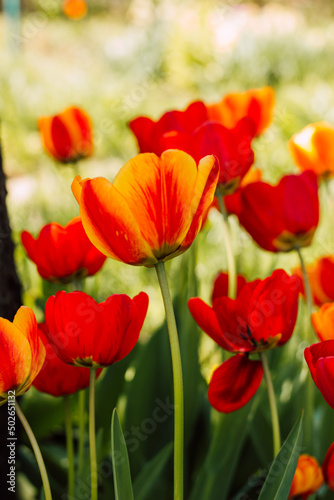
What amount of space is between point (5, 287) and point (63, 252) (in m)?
0.21

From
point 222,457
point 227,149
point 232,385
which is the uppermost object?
point 227,149

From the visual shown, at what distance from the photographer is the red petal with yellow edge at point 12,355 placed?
52cm

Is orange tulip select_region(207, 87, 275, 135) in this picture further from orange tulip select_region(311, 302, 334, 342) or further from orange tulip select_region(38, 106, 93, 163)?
orange tulip select_region(311, 302, 334, 342)

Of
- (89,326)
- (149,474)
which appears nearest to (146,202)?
(89,326)

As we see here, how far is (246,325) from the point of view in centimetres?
61

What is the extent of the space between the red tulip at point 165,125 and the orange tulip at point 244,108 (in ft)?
0.55

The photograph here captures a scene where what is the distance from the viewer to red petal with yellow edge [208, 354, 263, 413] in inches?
23.6

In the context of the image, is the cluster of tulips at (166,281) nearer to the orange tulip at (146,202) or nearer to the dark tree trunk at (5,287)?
the orange tulip at (146,202)

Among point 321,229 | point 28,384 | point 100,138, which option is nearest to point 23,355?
point 28,384

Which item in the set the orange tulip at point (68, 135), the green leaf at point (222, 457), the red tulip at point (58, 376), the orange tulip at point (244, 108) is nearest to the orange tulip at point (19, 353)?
the red tulip at point (58, 376)

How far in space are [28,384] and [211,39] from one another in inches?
216

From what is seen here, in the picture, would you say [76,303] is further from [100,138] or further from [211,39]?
[211,39]

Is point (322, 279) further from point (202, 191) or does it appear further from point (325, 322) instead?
point (202, 191)

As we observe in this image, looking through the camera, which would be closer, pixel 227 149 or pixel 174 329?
pixel 174 329
